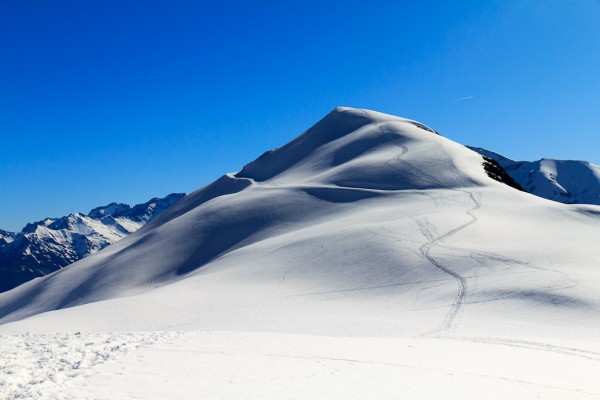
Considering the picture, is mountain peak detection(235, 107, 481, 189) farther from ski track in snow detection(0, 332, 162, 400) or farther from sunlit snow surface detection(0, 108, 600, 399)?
ski track in snow detection(0, 332, 162, 400)

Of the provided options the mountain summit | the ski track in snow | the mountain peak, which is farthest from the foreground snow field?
the mountain peak

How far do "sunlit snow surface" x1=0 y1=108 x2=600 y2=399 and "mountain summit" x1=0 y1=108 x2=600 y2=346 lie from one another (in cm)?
19

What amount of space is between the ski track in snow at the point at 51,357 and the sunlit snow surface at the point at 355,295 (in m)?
0.17


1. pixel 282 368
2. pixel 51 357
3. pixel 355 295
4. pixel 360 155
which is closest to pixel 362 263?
pixel 355 295

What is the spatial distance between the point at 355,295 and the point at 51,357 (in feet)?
65.2

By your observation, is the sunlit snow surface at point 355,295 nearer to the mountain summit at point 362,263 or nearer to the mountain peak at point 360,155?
the mountain summit at point 362,263

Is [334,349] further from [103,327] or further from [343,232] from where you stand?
[343,232]

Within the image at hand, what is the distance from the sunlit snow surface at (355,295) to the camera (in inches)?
470

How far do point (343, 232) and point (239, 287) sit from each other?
1288 cm

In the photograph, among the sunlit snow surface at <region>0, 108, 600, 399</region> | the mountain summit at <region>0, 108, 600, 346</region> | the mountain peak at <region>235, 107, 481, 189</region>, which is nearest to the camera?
the sunlit snow surface at <region>0, 108, 600, 399</region>

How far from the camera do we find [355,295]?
30172 mm

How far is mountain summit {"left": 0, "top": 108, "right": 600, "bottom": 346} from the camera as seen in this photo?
2377cm

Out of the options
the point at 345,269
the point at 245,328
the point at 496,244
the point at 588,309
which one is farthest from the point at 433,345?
the point at 496,244

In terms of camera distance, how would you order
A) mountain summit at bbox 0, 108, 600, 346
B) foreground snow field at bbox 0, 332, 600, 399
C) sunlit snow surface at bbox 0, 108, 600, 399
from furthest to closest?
mountain summit at bbox 0, 108, 600, 346 → sunlit snow surface at bbox 0, 108, 600, 399 → foreground snow field at bbox 0, 332, 600, 399
